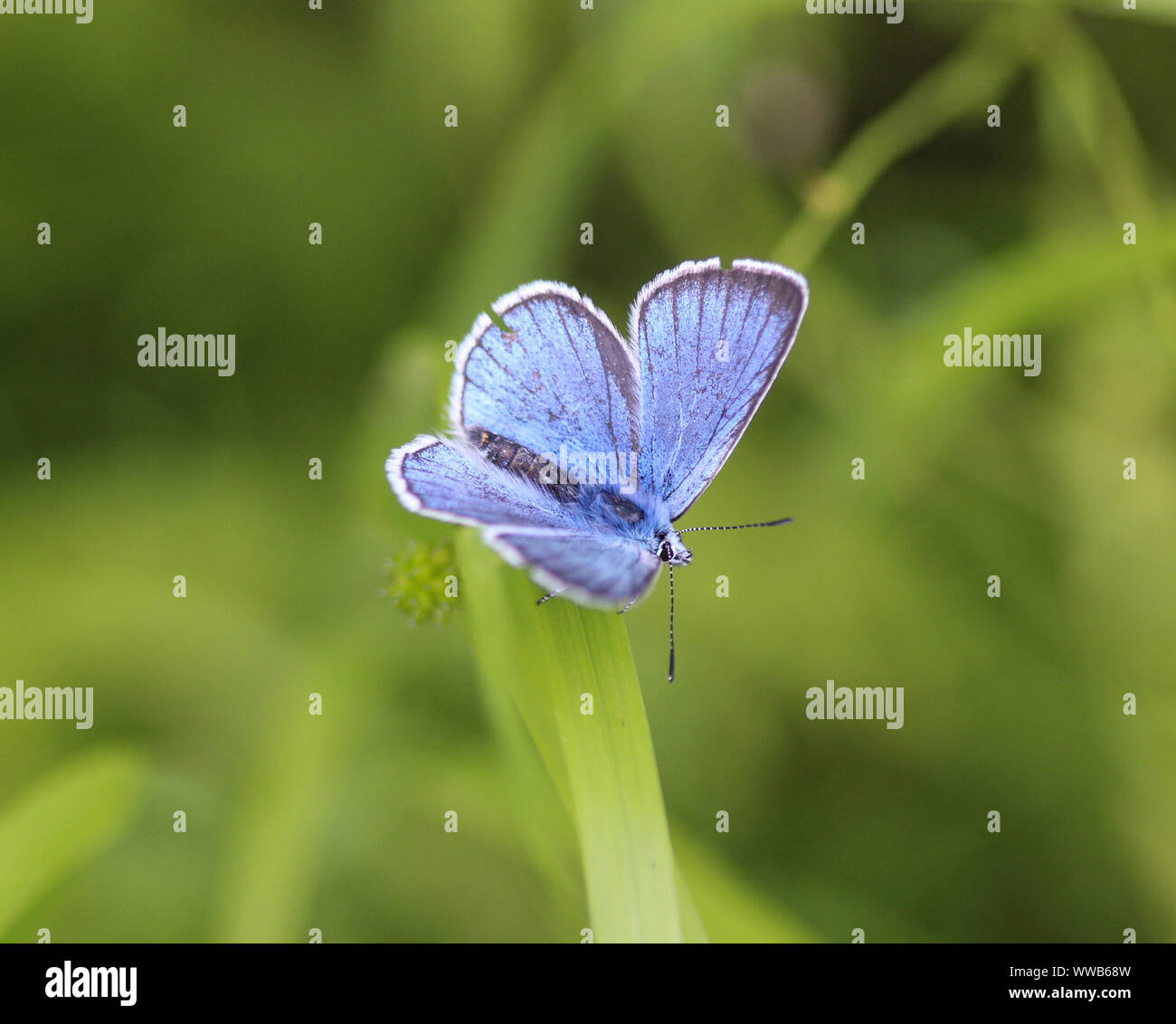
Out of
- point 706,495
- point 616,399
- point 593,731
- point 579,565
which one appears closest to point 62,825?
point 593,731

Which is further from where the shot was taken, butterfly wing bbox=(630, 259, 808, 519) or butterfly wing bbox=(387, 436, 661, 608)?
butterfly wing bbox=(630, 259, 808, 519)

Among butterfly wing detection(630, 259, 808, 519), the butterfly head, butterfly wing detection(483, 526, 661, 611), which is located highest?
butterfly wing detection(630, 259, 808, 519)

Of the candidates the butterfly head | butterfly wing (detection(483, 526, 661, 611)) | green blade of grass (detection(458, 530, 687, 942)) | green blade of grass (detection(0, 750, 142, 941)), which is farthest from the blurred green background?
butterfly wing (detection(483, 526, 661, 611))

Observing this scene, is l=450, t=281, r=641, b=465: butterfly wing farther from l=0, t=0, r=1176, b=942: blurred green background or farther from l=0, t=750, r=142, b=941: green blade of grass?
l=0, t=750, r=142, b=941: green blade of grass

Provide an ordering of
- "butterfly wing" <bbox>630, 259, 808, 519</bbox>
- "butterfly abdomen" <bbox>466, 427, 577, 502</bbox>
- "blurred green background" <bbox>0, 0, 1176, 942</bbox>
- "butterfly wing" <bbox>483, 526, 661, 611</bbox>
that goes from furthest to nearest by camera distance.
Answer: "blurred green background" <bbox>0, 0, 1176, 942</bbox>, "butterfly abdomen" <bbox>466, 427, 577, 502</bbox>, "butterfly wing" <bbox>630, 259, 808, 519</bbox>, "butterfly wing" <bbox>483, 526, 661, 611</bbox>

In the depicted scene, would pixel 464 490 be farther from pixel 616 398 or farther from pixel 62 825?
pixel 62 825

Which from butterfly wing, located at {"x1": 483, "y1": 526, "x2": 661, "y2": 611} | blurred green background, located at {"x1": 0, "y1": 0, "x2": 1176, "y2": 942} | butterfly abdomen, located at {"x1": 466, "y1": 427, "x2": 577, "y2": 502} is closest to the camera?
butterfly wing, located at {"x1": 483, "y1": 526, "x2": 661, "y2": 611}

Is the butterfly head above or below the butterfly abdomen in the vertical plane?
below
